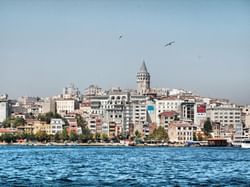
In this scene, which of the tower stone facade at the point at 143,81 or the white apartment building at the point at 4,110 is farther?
the tower stone facade at the point at 143,81

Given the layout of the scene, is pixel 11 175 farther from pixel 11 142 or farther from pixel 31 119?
pixel 31 119

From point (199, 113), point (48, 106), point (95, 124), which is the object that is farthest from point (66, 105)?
point (199, 113)

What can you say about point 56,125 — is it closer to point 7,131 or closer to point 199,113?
point 7,131

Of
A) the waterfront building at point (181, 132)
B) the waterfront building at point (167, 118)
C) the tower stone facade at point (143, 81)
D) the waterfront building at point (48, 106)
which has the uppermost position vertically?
the tower stone facade at point (143, 81)

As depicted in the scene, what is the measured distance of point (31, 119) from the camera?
83125 mm

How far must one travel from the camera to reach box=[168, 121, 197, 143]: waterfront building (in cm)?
7094

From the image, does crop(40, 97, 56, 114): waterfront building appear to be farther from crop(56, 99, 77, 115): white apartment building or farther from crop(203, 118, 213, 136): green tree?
crop(203, 118, 213, 136): green tree

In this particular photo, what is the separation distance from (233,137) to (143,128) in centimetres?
771

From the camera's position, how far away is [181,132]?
234 ft

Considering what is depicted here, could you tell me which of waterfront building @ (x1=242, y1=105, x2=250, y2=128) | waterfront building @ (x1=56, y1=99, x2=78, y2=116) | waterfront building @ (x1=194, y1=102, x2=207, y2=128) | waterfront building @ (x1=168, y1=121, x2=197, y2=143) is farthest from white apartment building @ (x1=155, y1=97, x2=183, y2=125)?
waterfront building @ (x1=56, y1=99, x2=78, y2=116)

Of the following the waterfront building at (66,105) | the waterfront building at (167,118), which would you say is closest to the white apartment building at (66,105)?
the waterfront building at (66,105)

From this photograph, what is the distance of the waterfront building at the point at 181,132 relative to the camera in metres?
70.9

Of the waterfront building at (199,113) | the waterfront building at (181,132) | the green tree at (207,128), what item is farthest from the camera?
the waterfront building at (199,113)

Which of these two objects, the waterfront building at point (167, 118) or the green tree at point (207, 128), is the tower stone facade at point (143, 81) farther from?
the green tree at point (207, 128)
